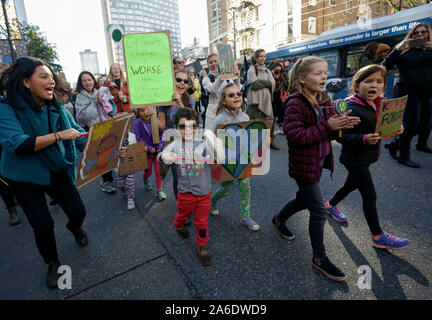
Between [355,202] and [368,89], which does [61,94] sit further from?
[355,202]

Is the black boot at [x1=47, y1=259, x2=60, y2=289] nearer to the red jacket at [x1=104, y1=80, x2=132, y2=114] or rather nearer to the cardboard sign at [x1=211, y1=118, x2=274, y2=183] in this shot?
the cardboard sign at [x1=211, y1=118, x2=274, y2=183]

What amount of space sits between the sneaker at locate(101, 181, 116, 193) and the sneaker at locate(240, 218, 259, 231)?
2.41 metres

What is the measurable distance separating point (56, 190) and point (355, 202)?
3395 mm

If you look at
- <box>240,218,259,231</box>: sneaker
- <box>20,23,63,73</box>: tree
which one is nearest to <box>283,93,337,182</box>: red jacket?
<box>240,218,259,231</box>: sneaker

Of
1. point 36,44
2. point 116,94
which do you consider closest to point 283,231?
point 116,94

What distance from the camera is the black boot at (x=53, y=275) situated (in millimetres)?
2137

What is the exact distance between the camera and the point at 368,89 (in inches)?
85.3

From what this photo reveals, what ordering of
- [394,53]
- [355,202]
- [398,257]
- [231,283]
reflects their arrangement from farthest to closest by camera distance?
1. [394,53]
2. [355,202]
3. [398,257]
4. [231,283]

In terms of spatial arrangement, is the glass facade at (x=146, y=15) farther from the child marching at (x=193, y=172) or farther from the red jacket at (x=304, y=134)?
the red jacket at (x=304, y=134)

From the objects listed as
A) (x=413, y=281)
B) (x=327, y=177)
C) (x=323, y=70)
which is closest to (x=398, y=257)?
(x=413, y=281)

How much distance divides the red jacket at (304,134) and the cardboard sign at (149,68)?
1451 mm

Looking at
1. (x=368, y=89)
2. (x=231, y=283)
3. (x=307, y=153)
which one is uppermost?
(x=368, y=89)

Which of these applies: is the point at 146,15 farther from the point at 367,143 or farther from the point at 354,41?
the point at 367,143

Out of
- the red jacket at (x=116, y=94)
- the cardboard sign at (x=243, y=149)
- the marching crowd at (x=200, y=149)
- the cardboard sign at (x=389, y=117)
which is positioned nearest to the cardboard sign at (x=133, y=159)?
the marching crowd at (x=200, y=149)
